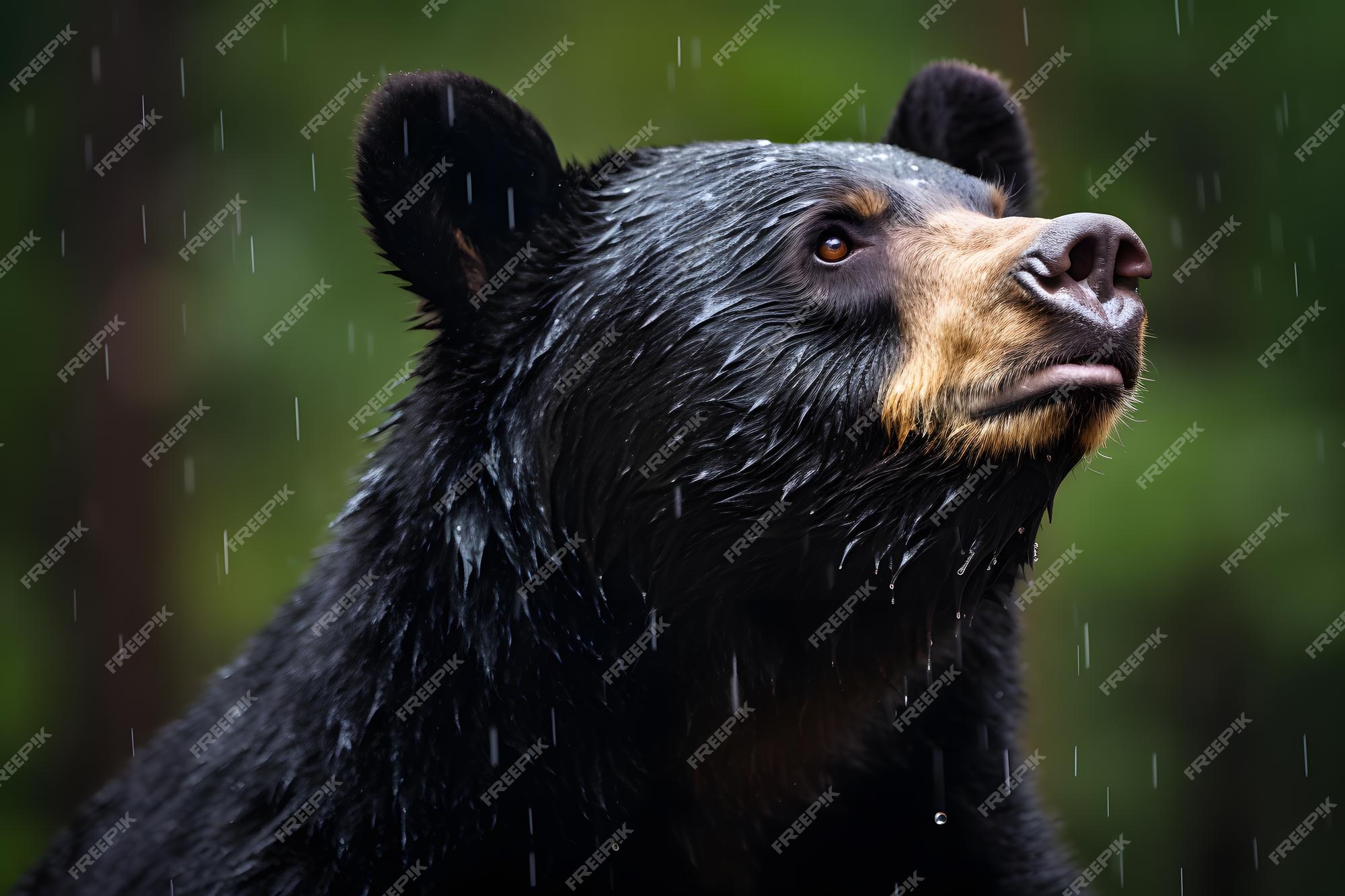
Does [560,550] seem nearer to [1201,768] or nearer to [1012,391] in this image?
[1012,391]

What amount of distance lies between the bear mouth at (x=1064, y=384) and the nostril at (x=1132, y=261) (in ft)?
0.61

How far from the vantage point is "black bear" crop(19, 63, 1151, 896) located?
2.54 metres

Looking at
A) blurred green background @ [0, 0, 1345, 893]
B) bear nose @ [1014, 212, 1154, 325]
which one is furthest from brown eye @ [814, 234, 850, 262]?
blurred green background @ [0, 0, 1345, 893]

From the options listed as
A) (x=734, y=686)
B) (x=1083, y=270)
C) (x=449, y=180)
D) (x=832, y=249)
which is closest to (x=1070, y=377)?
(x=1083, y=270)

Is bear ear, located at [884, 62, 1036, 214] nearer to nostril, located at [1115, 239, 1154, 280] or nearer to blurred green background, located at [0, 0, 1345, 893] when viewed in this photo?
nostril, located at [1115, 239, 1154, 280]

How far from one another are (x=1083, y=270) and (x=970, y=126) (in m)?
1.53

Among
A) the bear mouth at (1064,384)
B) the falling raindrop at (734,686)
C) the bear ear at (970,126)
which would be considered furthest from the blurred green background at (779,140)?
the bear mouth at (1064,384)

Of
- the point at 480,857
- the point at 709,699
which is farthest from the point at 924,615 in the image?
the point at 480,857

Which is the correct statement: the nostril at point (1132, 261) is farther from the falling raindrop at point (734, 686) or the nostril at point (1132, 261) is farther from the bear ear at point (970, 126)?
the bear ear at point (970, 126)

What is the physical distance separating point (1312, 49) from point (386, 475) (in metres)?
6.84

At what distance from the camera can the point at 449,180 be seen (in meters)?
2.87

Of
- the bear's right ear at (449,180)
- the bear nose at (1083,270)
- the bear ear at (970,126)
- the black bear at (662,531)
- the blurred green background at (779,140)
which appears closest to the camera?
the bear nose at (1083,270)

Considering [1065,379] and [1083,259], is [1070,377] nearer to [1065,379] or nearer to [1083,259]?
[1065,379]

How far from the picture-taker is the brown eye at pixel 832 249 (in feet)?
8.99
